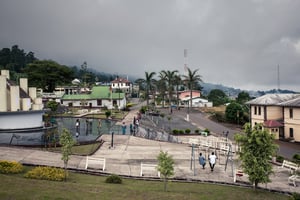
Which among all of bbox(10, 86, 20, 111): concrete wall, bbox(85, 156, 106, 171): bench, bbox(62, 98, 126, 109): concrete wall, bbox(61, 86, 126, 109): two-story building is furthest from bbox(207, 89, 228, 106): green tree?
bbox(85, 156, 106, 171): bench

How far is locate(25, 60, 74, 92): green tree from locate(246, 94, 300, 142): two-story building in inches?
2436

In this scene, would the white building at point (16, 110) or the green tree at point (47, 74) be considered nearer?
the white building at point (16, 110)

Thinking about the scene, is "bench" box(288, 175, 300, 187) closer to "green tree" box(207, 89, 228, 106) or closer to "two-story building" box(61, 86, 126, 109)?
"two-story building" box(61, 86, 126, 109)

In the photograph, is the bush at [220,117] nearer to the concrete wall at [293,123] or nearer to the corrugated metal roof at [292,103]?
the corrugated metal roof at [292,103]

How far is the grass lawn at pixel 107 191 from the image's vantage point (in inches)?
424

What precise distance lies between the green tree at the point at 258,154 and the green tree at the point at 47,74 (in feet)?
265

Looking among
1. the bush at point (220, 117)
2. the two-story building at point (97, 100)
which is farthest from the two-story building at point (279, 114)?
the two-story building at point (97, 100)

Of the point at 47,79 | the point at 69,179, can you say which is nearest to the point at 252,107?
the point at 69,179

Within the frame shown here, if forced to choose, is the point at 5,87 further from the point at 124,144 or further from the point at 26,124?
the point at 124,144

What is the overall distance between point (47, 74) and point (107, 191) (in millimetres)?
82030

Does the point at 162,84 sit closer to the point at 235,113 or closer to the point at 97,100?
the point at 97,100

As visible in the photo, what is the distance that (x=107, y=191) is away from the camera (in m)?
12.1

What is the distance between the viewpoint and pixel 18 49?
18725 centimetres

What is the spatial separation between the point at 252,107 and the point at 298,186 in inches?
1264
